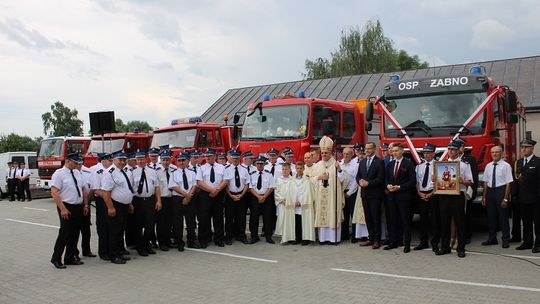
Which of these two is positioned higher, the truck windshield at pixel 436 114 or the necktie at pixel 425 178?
the truck windshield at pixel 436 114

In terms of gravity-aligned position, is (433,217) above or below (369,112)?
below

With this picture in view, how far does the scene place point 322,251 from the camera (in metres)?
8.74

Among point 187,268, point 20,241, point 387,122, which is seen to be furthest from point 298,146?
point 20,241

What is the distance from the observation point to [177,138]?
1395 cm

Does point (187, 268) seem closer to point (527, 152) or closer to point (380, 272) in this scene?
point (380, 272)

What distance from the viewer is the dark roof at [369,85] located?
24078 millimetres

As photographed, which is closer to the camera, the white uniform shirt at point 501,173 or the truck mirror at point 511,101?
the white uniform shirt at point 501,173

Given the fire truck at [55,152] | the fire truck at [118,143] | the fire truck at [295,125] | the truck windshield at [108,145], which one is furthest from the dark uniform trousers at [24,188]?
the fire truck at [295,125]

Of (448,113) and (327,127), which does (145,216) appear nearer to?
(327,127)

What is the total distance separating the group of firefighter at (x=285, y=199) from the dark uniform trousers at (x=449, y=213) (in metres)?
0.02

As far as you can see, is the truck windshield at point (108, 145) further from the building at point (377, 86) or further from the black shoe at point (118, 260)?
the building at point (377, 86)

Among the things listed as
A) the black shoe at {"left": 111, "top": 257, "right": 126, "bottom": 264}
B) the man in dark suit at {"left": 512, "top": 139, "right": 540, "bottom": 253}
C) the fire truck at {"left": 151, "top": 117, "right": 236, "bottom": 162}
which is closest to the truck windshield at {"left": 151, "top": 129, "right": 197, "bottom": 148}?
the fire truck at {"left": 151, "top": 117, "right": 236, "bottom": 162}

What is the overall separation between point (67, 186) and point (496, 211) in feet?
24.9

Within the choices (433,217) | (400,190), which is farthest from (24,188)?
(433,217)
